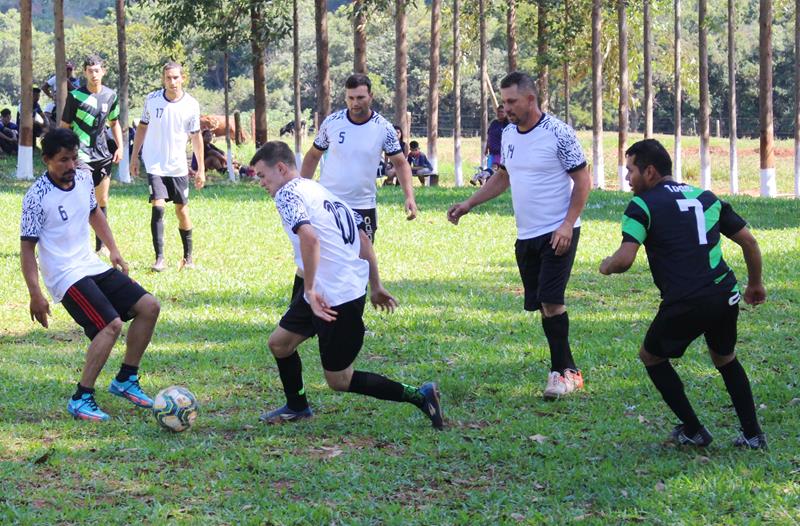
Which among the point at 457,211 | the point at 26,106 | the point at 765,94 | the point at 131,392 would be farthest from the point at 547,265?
the point at 765,94

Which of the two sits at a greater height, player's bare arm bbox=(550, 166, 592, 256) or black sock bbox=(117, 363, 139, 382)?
player's bare arm bbox=(550, 166, 592, 256)

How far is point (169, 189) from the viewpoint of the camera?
13.6 m

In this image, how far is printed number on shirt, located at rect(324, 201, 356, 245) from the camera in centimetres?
700

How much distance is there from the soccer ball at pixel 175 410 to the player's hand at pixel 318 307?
1.17 m

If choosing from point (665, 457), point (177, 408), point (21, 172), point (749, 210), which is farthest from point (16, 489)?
point (21, 172)

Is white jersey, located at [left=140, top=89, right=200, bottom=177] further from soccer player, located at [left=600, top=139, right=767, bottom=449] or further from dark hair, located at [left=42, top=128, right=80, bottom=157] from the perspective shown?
soccer player, located at [left=600, top=139, right=767, bottom=449]

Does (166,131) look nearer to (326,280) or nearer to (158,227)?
(158,227)

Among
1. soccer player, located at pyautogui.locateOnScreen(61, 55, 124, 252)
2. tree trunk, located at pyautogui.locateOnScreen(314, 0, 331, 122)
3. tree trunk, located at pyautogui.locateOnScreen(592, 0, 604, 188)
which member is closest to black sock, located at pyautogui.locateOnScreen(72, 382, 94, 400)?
soccer player, located at pyautogui.locateOnScreen(61, 55, 124, 252)

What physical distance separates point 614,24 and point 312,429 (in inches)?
1592

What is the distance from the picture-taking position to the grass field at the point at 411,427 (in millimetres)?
6051

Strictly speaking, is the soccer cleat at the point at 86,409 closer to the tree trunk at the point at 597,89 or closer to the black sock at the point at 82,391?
the black sock at the point at 82,391

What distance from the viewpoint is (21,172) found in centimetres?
2827

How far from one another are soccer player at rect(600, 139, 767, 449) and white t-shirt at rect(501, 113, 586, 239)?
1.53 metres

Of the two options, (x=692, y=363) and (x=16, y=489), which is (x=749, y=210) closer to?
(x=692, y=363)
